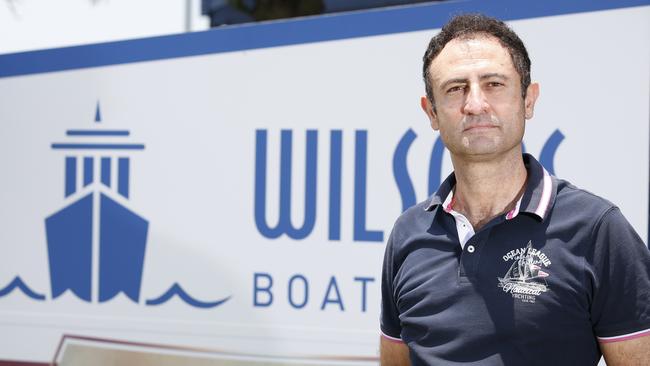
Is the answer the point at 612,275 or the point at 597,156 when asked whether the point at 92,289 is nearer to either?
the point at 597,156

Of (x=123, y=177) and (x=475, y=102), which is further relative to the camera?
(x=123, y=177)

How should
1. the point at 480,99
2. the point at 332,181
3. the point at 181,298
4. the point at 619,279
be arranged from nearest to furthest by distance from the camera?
the point at 619,279 → the point at 480,99 → the point at 332,181 → the point at 181,298

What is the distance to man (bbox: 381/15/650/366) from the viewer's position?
1009 millimetres

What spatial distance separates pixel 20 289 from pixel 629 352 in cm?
180

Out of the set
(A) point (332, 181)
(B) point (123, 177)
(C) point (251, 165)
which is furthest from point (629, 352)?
(B) point (123, 177)

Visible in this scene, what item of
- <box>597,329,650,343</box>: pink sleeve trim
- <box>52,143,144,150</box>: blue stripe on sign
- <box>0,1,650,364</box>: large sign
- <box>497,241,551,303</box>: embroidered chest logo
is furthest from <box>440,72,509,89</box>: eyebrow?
<box>52,143,144,150</box>: blue stripe on sign

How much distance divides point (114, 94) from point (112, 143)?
0.43 ft

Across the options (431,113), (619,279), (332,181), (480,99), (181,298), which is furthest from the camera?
(181,298)

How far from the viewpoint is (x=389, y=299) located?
1.27 m

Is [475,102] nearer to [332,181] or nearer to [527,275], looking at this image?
[527,275]

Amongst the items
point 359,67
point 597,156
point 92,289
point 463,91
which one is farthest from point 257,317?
point 463,91

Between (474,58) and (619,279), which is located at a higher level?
(474,58)

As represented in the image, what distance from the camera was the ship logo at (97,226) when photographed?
2.18 m

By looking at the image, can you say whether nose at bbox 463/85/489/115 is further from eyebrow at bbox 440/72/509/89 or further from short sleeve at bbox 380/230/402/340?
short sleeve at bbox 380/230/402/340
